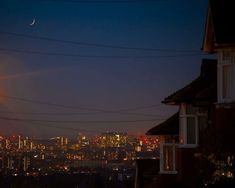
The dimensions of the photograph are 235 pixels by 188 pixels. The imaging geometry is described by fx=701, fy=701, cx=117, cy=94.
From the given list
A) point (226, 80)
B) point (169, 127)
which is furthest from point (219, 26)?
point (169, 127)

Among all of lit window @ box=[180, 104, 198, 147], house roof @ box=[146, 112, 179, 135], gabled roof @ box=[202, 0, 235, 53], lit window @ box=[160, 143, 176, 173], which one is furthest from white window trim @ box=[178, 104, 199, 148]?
lit window @ box=[160, 143, 176, 173]

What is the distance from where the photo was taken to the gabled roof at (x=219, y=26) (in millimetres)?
26547

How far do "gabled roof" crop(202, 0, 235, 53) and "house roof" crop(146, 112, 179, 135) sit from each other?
13.1 meters

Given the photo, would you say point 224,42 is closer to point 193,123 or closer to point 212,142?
point 212,142

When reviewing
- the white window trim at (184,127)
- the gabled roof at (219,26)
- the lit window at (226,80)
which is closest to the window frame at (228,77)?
the lit window at (226,80)

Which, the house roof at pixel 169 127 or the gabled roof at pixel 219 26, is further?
the house roof at pixel 169 127

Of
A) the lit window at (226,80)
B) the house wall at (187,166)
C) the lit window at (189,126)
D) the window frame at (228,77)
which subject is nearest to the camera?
the window frame at (228,77)

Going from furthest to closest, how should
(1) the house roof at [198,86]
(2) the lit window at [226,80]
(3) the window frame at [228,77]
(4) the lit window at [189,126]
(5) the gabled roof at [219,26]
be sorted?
(4) the lit window at [189,126] → (1) the house roof at [198,86] → (2) the lit window at [226,80] → (3) the window frame at [228,77] → (5) the gabled roof at [219,26]

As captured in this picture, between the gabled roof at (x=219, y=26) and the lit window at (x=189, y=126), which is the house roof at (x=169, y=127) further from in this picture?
the gabled roof at (x=219, y=26)

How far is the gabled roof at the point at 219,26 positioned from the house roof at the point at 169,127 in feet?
43.1

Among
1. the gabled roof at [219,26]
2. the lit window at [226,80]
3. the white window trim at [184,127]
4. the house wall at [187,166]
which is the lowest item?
the house wall at [187,166]

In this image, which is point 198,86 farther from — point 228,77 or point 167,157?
point 167,157

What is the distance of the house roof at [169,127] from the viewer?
41.4 metres

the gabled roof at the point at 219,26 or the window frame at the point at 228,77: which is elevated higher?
the gabled roof at the point at 219,26
